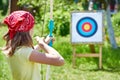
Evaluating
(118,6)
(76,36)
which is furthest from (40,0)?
(118,6)

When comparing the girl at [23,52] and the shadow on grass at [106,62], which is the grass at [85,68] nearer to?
the shadow on grass at [106,62]

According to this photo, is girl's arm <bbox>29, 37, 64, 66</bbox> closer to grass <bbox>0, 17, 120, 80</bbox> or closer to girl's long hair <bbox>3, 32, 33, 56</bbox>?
girl's long hair <bbox>3, 32, 33, 56</bbox>

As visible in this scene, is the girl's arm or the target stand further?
the target stand

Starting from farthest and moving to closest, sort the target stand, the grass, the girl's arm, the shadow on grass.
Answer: the target stand
the shadow on grass
the grass
the girl's arm

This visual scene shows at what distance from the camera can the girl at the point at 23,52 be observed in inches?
85.8

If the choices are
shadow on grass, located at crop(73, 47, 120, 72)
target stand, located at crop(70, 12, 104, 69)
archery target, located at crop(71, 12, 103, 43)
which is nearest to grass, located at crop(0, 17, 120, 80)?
shadow on grass, located at crop(73, 47, 120, 72)

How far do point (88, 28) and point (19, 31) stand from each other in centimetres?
458

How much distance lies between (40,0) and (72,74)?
222 cm

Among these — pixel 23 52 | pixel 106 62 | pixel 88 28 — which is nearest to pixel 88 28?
pixel 88 28

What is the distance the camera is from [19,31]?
2186 mm

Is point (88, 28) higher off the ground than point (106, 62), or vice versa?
point (88, 28)

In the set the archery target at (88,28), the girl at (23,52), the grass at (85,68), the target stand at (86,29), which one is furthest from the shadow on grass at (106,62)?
the girl at (23,52)

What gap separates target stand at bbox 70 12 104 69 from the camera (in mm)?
6508

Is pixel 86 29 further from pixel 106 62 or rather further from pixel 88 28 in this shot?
pixel 106 62
